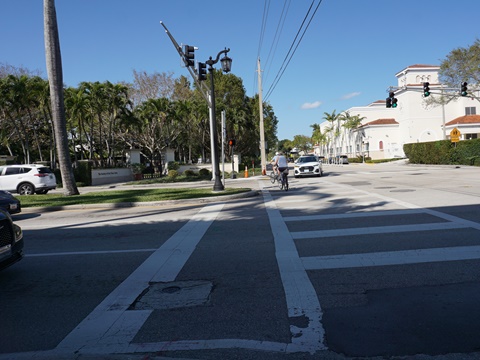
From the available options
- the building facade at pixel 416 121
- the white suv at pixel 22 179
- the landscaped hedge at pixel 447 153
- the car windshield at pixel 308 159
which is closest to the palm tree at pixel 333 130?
the building facade at pixel 416 121

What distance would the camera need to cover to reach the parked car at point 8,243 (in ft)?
17.6

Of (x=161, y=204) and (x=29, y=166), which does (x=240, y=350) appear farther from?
(x=29, y=166)

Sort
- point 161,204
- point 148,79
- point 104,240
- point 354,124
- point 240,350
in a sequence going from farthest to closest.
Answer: point 354,124
point 148,79
point 161,204
point 104,240
point 240,350

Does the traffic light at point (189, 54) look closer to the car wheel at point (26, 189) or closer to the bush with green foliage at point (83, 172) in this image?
the car wheel at point (26, 189)

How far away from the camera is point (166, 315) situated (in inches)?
176

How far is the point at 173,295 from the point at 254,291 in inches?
40.7

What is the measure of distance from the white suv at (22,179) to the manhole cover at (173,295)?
18219 mm

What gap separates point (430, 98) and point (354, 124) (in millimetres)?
30812

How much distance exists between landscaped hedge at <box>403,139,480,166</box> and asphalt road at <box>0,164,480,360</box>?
28.6 m

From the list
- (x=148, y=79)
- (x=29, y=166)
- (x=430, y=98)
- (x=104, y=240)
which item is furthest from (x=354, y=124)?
(x=104, y=240)

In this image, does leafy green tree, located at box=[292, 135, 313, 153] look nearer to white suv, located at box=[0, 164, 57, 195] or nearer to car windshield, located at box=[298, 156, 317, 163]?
car windshield, located at box=[298, 156, 317, 163]

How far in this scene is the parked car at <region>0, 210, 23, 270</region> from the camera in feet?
17.6

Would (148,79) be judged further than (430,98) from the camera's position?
Yes

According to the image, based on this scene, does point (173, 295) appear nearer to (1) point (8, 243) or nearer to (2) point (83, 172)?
(1) point (8, 243)
